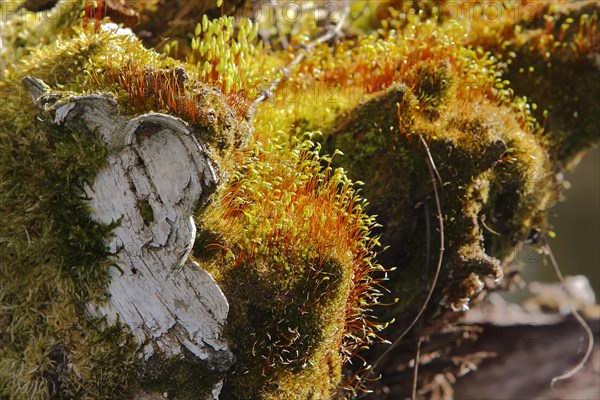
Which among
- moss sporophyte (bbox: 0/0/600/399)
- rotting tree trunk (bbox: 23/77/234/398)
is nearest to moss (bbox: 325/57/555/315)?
moss sporophyte (bbox: 0/0/600/399)

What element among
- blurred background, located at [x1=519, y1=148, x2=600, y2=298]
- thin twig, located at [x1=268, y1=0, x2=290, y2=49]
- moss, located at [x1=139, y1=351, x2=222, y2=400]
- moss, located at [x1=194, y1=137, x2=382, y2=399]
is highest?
thin twig, located at [x1=268, y1=0, x2=290, y2=49]

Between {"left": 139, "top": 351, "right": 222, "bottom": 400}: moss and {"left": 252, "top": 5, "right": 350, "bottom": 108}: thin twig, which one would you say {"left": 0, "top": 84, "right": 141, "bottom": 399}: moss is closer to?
{"left": 139, "top": 351, "right": 222, "bottom": 400}: moss

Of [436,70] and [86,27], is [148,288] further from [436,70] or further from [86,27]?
[436,70]

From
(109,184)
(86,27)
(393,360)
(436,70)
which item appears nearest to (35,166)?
(109,184)

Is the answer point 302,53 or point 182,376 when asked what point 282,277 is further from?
point 302,53

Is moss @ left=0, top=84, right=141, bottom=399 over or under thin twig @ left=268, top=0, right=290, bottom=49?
under
